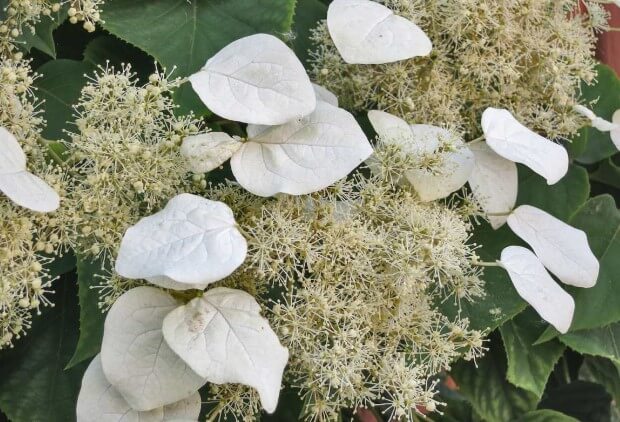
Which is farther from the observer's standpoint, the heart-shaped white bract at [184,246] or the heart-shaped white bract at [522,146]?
the heart-shaped white bract at [522,146]

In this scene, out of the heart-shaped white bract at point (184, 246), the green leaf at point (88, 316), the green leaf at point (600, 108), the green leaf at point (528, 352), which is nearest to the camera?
the heart-shaped white bract at point (184, 246)

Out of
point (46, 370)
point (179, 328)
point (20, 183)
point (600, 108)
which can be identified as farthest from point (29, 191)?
point (600, 108)

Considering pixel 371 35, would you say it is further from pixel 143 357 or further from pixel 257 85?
pixel 143 357

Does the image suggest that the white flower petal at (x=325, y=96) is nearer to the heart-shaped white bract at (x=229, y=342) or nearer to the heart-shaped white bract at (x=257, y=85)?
the heart-shaped white bract at (x=257, y=85)

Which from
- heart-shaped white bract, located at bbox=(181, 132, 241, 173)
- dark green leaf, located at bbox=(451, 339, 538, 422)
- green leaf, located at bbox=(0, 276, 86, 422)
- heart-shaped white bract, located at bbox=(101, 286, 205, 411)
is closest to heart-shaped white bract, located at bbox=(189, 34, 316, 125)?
heart-shaped white bract, located at bbox=(181, 132, 241, 173)

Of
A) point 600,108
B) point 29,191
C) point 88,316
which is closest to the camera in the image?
point 29,191

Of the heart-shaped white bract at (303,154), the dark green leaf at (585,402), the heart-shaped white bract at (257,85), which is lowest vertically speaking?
the dark green leaf at (585,402)

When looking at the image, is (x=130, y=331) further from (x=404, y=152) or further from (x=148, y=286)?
(x=404, y=152)

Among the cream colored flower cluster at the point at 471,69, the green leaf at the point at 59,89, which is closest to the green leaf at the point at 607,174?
the cream colored flower cluster at the point at 471,69
